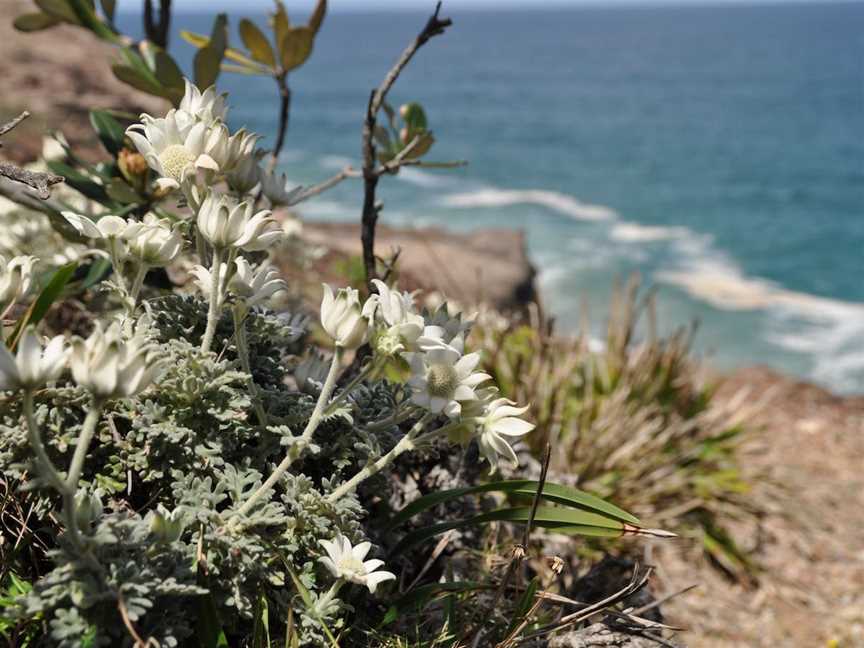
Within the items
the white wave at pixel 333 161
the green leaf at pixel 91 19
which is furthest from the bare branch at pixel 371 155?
the white wave at pixel 333 161

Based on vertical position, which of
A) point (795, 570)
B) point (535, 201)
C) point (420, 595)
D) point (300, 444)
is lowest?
point (535, 201)

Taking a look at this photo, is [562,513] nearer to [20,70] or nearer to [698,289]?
[20,70]

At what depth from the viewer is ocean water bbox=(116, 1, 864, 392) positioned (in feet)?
46.5

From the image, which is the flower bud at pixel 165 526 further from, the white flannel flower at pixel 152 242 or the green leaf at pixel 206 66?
the green leaf at pixel 206 66

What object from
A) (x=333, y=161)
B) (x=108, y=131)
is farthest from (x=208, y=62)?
(x=333, y=161)

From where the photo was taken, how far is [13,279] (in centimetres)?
113

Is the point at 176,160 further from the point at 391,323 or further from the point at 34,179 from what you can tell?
the point at 391,323

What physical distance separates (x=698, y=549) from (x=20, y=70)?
753 centimetres

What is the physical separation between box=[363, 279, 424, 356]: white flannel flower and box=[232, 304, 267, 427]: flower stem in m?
0.22

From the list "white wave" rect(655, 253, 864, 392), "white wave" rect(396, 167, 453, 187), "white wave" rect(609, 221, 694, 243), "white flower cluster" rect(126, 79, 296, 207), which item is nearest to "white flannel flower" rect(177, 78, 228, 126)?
"white flower cluster" rect(126, 79, 296, 207)

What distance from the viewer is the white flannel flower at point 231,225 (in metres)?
1.16

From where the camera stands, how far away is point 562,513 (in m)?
1.46

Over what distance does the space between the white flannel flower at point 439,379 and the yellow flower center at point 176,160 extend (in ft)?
1.51

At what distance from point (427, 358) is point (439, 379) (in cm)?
4
